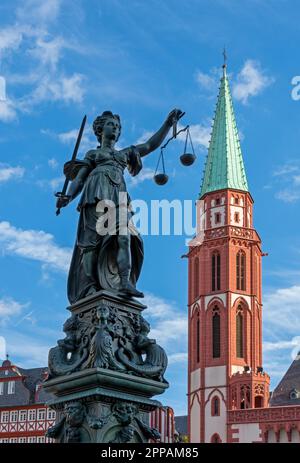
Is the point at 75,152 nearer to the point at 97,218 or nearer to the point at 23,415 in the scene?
the point at 97,218

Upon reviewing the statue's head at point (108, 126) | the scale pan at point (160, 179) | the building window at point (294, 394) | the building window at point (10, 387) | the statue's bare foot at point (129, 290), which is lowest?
the statue's bare foot at point (129, 290)

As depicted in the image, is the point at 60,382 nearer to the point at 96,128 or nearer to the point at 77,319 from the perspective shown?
the point at 77,319

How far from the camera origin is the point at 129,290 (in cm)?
702

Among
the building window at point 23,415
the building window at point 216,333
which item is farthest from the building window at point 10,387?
the building window at point 216,333

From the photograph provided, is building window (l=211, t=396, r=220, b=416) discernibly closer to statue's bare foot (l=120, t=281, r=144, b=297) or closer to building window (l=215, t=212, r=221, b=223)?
building window (l=215, t=212, r=221, b=223)

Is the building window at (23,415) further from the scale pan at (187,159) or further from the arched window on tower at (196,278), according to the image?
the scale pan at (187,159)

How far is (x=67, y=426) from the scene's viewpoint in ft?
21.5

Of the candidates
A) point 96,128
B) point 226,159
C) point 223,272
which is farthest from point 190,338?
point 96,128

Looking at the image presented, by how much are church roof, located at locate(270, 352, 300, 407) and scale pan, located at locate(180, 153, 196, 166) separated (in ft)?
197

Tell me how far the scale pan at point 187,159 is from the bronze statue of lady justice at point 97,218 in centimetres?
41

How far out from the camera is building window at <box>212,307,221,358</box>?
68.4 metres

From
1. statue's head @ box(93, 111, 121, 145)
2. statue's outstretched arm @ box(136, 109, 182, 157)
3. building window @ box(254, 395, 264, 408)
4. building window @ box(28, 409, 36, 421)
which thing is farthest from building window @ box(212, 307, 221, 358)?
statue's head @ box(93, 111, 121, 145)

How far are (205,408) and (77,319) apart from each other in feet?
203

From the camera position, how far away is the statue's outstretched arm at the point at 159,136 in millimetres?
7992
